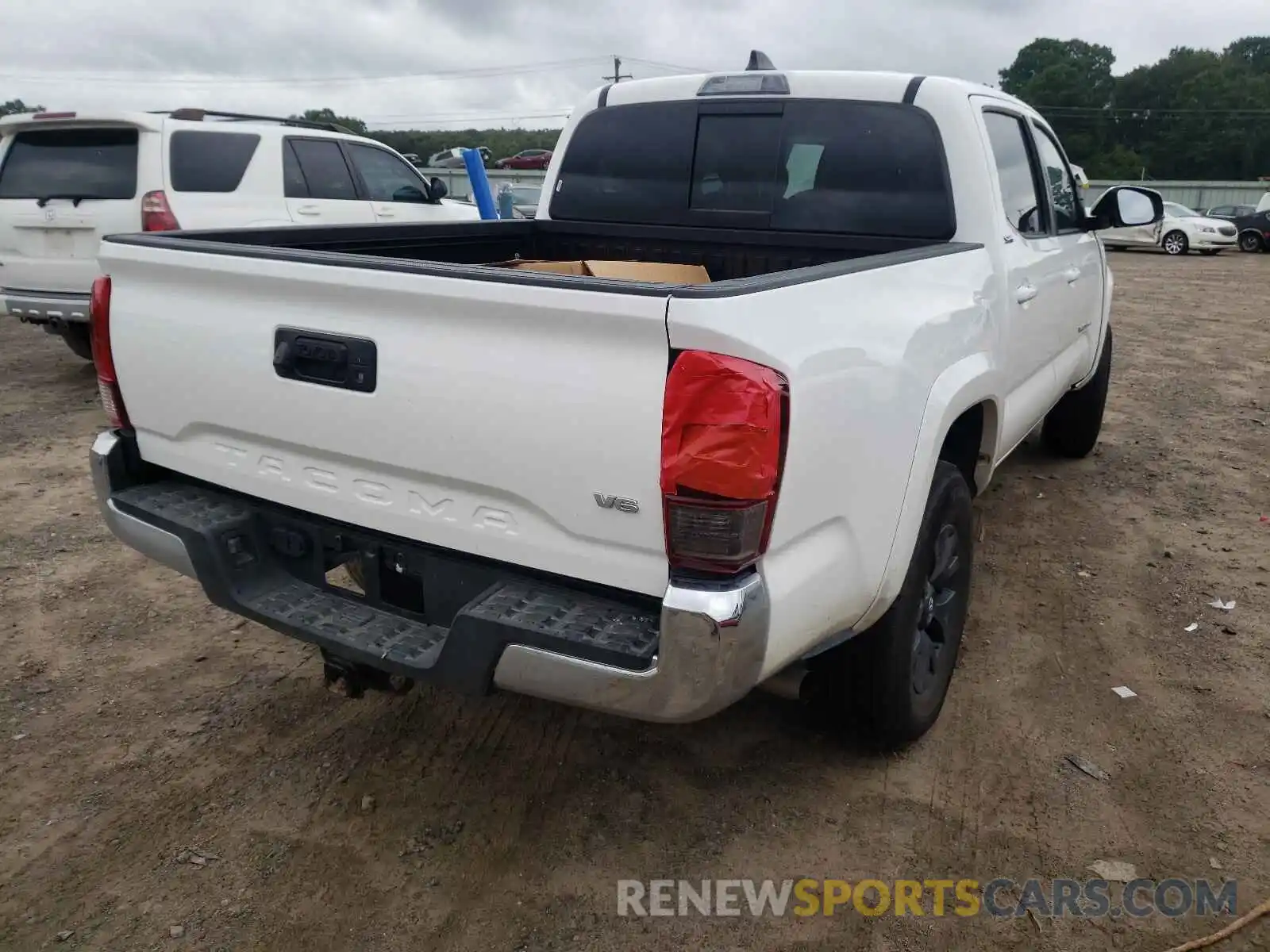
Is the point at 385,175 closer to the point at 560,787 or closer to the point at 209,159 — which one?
the point at 209,159

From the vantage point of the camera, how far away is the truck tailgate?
6.51 ft

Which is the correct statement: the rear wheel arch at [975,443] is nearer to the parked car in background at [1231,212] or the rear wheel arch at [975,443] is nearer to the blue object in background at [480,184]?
the blue object in background at [480,184]

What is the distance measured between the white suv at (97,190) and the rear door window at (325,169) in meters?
0.33

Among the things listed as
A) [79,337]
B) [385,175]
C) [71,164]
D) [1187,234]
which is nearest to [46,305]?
[79,337]

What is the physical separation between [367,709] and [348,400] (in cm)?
136

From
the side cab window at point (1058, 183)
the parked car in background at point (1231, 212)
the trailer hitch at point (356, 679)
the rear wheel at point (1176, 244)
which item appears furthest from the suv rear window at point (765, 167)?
the parked car in background at point (1231, 212)

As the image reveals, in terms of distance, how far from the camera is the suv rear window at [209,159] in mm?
6941

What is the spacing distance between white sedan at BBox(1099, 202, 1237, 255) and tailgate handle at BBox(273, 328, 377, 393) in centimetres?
2361

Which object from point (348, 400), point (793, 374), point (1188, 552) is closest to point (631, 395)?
point (793, 374)

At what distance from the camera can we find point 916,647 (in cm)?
294

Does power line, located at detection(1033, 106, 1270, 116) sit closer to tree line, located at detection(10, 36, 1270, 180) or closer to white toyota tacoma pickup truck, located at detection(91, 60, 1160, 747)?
tree line, located at detection(10, 36, 1270, 180)

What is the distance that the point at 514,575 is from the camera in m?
2.26

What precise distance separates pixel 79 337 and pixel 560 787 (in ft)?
20.5

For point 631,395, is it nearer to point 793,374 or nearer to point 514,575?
point 793,374
